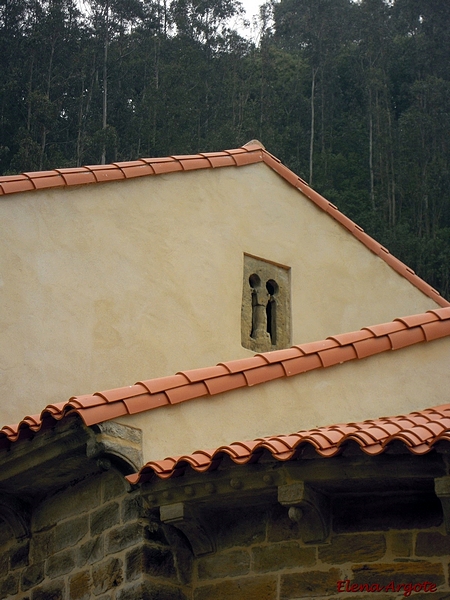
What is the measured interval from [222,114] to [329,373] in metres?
27.6

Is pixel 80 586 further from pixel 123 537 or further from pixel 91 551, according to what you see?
pixel 123 537

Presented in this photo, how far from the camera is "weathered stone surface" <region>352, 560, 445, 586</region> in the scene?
16.1ft

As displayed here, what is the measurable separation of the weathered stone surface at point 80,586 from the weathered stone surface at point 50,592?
0.09 metres

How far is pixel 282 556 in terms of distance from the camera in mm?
5348

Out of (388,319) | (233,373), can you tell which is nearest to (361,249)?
(388,319)

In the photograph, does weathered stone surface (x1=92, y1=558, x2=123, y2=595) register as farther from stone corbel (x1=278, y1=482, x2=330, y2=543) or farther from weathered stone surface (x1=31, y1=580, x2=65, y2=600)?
stone corbel (x1=278, y1=482, x2=330, y2=543)

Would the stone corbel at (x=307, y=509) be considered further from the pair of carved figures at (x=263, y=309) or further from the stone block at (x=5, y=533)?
the pair of carved figures at (x=263, y=309)

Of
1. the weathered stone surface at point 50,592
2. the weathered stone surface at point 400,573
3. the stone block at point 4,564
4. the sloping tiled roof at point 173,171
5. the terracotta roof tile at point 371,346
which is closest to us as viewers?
the weathered stone surface at point 400,573

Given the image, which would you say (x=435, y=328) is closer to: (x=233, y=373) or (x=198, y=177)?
(x=233, y=373)

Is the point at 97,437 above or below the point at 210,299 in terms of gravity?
below

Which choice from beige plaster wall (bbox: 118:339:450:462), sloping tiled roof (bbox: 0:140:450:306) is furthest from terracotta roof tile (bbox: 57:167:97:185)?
beige plaster wall (bbox: 118:339:450:462)

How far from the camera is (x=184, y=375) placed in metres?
6.23

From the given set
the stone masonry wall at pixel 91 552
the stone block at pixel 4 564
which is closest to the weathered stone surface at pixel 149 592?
the stone masonry wall at pixel 91 552

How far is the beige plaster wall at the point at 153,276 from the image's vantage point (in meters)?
8.32
